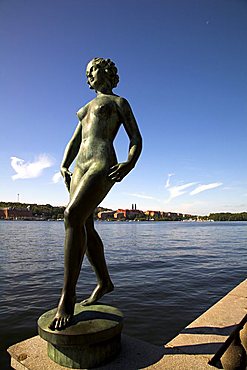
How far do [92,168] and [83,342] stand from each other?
5.36ft

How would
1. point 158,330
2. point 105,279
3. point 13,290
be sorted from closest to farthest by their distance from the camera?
Result: point 105,279 → point 158,330 → point 13,290

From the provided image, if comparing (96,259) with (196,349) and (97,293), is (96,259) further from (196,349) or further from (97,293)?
(196,349)

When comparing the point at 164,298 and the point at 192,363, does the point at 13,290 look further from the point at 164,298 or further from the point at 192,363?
the point at 192,363

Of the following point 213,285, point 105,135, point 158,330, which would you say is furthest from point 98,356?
point 213,285

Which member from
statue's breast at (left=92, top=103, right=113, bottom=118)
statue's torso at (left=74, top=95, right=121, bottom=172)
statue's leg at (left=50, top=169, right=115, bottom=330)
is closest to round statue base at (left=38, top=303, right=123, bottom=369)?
statue's leg at (left=50, top=169, right=115, bottom=330)

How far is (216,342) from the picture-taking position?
3.26 m

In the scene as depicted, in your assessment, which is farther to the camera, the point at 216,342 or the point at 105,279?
the point at 105,279

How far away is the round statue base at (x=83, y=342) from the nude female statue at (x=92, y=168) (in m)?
0.10

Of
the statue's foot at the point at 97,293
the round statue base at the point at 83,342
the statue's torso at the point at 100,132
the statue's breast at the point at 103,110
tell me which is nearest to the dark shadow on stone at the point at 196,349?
the round statue base at the point at 83,342

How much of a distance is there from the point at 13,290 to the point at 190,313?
547cm

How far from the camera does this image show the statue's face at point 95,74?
354 centimetres

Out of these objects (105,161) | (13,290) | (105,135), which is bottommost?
(13,290)

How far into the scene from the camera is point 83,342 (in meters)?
2.69

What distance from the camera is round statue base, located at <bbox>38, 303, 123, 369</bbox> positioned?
2.70 metres
